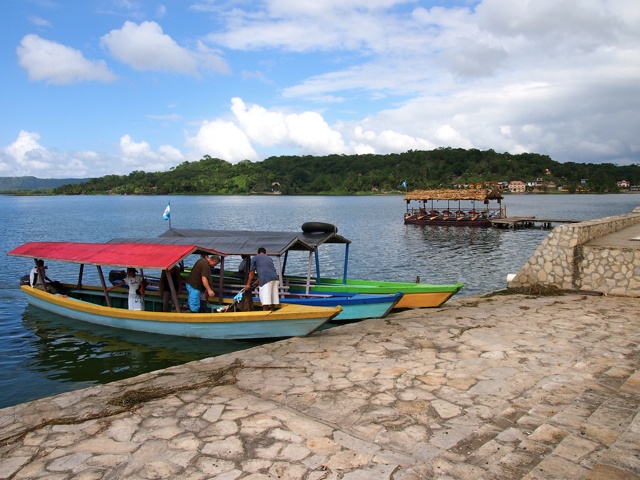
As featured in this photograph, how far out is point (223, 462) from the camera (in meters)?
5.03

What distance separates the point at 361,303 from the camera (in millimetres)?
11977

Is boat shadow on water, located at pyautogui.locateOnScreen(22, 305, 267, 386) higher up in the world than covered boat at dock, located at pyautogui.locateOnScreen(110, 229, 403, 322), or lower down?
lower down

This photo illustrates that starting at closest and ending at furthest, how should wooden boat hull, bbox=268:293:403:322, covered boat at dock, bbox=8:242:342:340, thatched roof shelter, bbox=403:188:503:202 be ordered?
1. covered boat at dock, bbox=8:242:342:340
2. wooden boat hull, bbox=268:293:403:322
3. thatched roof shelter, bbox=403:188:503:202

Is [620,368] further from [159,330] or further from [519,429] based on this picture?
[159,330]

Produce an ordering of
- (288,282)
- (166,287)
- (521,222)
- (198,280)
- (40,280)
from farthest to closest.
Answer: (521,222) < (40,280) < (288,282) < (166,287) < (198,280)

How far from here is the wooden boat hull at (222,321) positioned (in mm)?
10078

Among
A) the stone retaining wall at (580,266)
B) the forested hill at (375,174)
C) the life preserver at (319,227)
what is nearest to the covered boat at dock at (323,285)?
the life preserver at (319,227)

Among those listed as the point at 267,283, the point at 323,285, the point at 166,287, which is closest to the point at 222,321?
the point at 267,283

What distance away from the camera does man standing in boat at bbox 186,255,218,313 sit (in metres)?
11.5

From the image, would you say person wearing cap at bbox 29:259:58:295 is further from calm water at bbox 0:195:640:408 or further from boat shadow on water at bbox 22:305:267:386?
boat shadow on water at bbox 22:305:267:386

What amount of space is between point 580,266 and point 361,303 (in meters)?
5.99

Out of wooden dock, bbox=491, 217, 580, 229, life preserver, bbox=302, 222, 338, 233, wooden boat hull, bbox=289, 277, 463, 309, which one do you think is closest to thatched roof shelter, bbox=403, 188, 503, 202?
wooden dock, bbox=491, 217, 580, 229

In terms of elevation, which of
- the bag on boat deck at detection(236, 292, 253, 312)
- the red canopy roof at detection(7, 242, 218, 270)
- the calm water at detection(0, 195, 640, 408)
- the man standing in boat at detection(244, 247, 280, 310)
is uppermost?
the red canopy roof at detection(7, 242, 218, 270)

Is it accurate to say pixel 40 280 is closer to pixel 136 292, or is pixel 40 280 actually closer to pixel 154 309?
pixel 154 309
